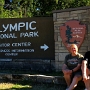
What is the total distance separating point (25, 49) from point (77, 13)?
225cm

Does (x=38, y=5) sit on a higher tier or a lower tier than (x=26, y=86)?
higher

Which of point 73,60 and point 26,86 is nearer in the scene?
point 73,60

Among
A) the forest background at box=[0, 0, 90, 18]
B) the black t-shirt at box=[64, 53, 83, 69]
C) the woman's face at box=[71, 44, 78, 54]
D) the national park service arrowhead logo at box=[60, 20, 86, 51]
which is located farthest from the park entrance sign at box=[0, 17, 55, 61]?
the forest background at box=[0, 0, 90, 18]

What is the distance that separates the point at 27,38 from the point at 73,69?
134 inches

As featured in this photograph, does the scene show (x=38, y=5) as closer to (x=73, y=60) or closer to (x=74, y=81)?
(x=73, y=60)

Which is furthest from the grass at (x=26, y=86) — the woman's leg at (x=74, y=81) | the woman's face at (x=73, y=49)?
the woman's face at (x=73, y=49)

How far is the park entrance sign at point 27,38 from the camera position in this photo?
8836 millimetres

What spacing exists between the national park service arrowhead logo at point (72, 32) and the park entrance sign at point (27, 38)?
1.82 ft

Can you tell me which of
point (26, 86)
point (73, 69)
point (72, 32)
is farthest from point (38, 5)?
point (73, 69)

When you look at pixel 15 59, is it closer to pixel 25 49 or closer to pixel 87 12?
pixel 25 49

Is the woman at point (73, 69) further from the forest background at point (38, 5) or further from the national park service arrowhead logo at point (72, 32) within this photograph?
the forest background at point (38, 5)

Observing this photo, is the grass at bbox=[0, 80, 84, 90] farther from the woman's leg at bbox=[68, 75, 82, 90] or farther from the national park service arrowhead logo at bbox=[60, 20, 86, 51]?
the national park service arrowhead logo at bbox=[60, 20, 86, 51]

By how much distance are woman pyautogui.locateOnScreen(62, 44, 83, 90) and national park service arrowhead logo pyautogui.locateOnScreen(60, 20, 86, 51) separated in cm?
207

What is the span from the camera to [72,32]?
26.9 ft
